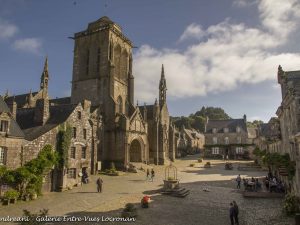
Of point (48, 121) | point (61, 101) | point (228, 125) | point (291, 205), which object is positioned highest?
point (61, 101)

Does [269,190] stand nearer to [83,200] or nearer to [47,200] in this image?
[83,200]

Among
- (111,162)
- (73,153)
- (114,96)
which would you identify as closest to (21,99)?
(114,96)

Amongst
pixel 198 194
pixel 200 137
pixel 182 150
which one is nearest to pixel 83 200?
pixel 198 194

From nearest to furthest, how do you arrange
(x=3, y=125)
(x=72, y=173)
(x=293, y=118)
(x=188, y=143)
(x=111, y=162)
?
(x=293, y=118), (x=3, y=125), (x=72, y=173), (x=111, y=162), (x=188, y=143)

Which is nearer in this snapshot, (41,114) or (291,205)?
(291,205)

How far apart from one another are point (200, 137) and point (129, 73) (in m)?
56.7

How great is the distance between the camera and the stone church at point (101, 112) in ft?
98.5

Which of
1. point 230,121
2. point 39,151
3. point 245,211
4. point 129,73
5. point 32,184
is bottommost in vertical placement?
point 245,211

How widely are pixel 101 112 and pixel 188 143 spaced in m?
49.3

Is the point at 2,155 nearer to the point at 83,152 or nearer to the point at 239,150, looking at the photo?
the point at 83,152

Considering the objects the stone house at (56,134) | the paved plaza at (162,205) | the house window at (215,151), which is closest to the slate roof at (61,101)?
the stone house at (56,134)

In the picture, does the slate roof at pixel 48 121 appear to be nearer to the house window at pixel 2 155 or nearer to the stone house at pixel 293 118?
the house window at pixel 2 155

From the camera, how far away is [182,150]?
269 feet

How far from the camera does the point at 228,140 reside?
6644cm
